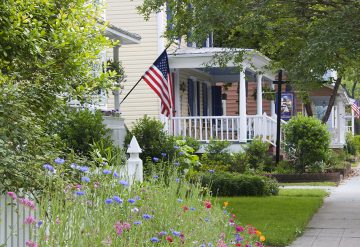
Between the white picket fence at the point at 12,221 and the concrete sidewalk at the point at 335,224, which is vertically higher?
the white picket fence at the point at 12,221

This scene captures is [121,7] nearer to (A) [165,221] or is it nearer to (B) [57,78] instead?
(B) [57,78]

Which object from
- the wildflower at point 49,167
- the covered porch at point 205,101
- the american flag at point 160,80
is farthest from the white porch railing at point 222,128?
the wildflower at point 49,167

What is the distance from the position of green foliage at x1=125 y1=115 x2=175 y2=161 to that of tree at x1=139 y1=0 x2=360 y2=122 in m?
2.11

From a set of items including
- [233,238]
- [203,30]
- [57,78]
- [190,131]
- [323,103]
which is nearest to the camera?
[233,238]

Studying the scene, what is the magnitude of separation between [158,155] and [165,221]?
9797 mm

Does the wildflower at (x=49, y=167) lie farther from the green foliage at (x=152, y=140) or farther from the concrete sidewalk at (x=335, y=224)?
the green foliage at (x=152, y=140)

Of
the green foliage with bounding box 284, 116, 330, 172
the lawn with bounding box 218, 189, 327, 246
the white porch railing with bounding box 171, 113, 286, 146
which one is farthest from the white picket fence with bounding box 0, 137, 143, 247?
the green foliage with bounding box 284, 116, 330, 172

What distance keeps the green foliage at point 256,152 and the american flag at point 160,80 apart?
6.14 metres

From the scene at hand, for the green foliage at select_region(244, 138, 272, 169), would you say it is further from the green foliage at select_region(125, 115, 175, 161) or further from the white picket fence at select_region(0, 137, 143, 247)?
the white picket fence at select_region(0, 137, 143, 247)

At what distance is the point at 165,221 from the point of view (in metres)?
6.85

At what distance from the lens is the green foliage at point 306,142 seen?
2395cm

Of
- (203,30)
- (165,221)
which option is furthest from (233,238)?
(203,30)

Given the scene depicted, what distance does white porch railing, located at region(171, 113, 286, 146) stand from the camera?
975 inches

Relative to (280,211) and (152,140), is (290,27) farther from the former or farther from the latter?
(280,211)
